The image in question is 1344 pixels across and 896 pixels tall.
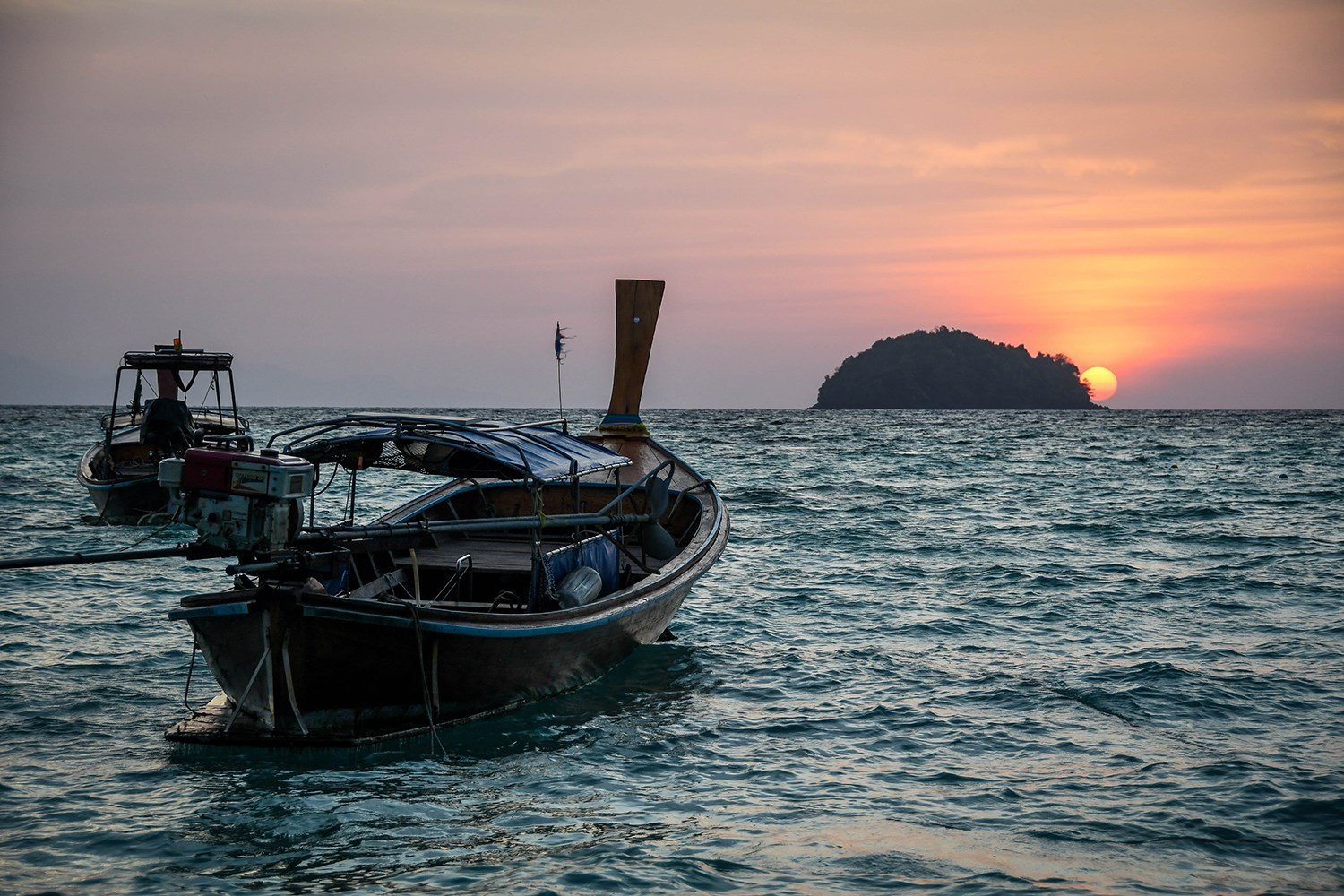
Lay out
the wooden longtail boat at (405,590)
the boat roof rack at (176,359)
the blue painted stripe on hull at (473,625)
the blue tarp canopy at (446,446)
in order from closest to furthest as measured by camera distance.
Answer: the wooden longtail boat at (405,590) → the blue painted stripe on hull at (473,625) → the blue tarp canopy at (446,446) → the boat roof rack at (176,359)

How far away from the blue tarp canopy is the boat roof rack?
1376cm

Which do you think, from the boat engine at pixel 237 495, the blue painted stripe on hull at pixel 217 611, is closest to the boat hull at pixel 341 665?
the blue painted stripe on hull at pixel 217 611

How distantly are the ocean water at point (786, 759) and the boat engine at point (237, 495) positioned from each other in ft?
6.80

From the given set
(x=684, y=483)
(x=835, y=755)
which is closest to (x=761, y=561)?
(x=684, y=483)

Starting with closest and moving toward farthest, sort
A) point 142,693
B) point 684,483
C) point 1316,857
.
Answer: point 1316,857 → point 142,693 → point 684,483

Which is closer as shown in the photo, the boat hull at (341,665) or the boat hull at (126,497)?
the boat hull at (341,665)

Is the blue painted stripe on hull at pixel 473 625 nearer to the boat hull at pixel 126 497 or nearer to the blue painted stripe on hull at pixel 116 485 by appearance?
the boat hull at pixel 126 497

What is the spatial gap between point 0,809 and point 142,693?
3317 millimetres

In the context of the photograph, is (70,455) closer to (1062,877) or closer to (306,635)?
(306,635)

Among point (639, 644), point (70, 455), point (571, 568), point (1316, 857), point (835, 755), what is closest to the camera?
point (1316, 857)

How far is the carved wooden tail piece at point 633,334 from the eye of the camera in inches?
793

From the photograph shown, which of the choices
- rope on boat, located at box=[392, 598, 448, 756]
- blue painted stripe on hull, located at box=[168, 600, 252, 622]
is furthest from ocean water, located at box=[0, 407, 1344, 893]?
blue painted stripe on hull, located at box=[168, 600, 252, 622]

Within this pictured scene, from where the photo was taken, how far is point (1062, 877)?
7473mm

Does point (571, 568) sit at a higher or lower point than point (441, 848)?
higher
